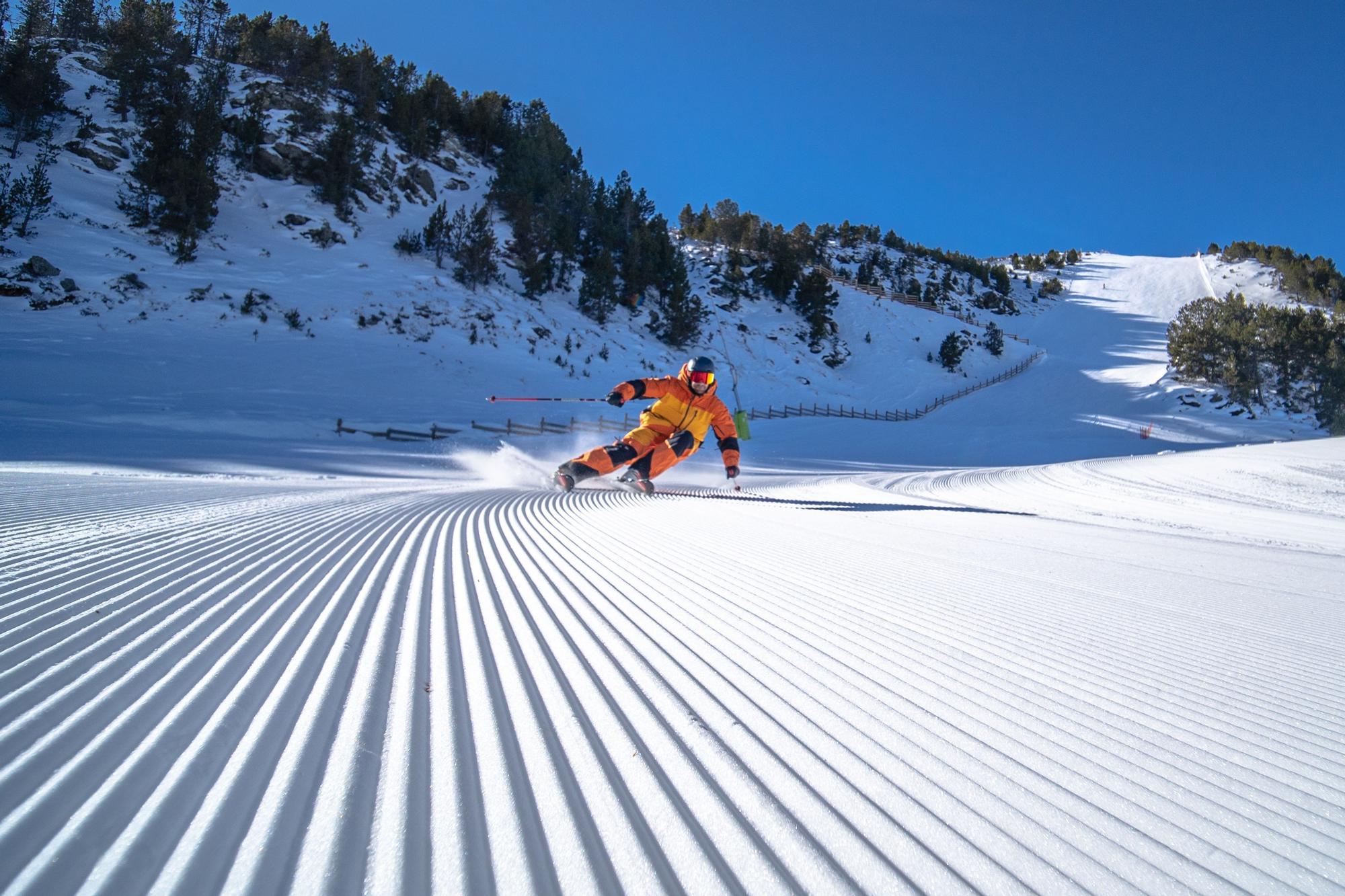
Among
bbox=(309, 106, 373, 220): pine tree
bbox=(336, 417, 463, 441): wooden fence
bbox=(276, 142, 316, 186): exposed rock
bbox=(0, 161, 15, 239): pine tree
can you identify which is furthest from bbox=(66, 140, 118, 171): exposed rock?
bbox=(336, 417, 463, 441): wooden fence

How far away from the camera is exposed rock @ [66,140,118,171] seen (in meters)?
28.5

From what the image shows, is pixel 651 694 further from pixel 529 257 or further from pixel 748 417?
pixel 529 257

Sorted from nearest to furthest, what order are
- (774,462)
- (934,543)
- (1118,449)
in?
(934,543)
(774,462)
(1118,449)

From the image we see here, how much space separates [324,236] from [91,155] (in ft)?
32.6

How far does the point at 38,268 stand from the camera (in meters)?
20.5

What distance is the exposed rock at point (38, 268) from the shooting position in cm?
2034

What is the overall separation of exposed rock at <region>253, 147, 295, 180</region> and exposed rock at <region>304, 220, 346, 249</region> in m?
5.46

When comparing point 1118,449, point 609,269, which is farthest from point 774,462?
point 609,269

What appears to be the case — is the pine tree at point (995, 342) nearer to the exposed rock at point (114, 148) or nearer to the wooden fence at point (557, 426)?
the wooden fence at point (557, 426)

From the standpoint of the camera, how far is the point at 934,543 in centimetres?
491

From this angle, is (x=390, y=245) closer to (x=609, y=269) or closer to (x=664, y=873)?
(x=609, y=269)

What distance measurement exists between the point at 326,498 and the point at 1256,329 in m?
51.7

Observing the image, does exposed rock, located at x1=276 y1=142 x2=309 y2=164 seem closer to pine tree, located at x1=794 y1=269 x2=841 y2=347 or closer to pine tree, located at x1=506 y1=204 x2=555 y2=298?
pine tree, located at x1=506 y1=204 x2=555 y2=298

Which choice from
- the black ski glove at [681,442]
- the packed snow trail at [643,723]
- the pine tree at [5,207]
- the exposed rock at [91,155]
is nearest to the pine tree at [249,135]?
the exposed rock at [91,155]
